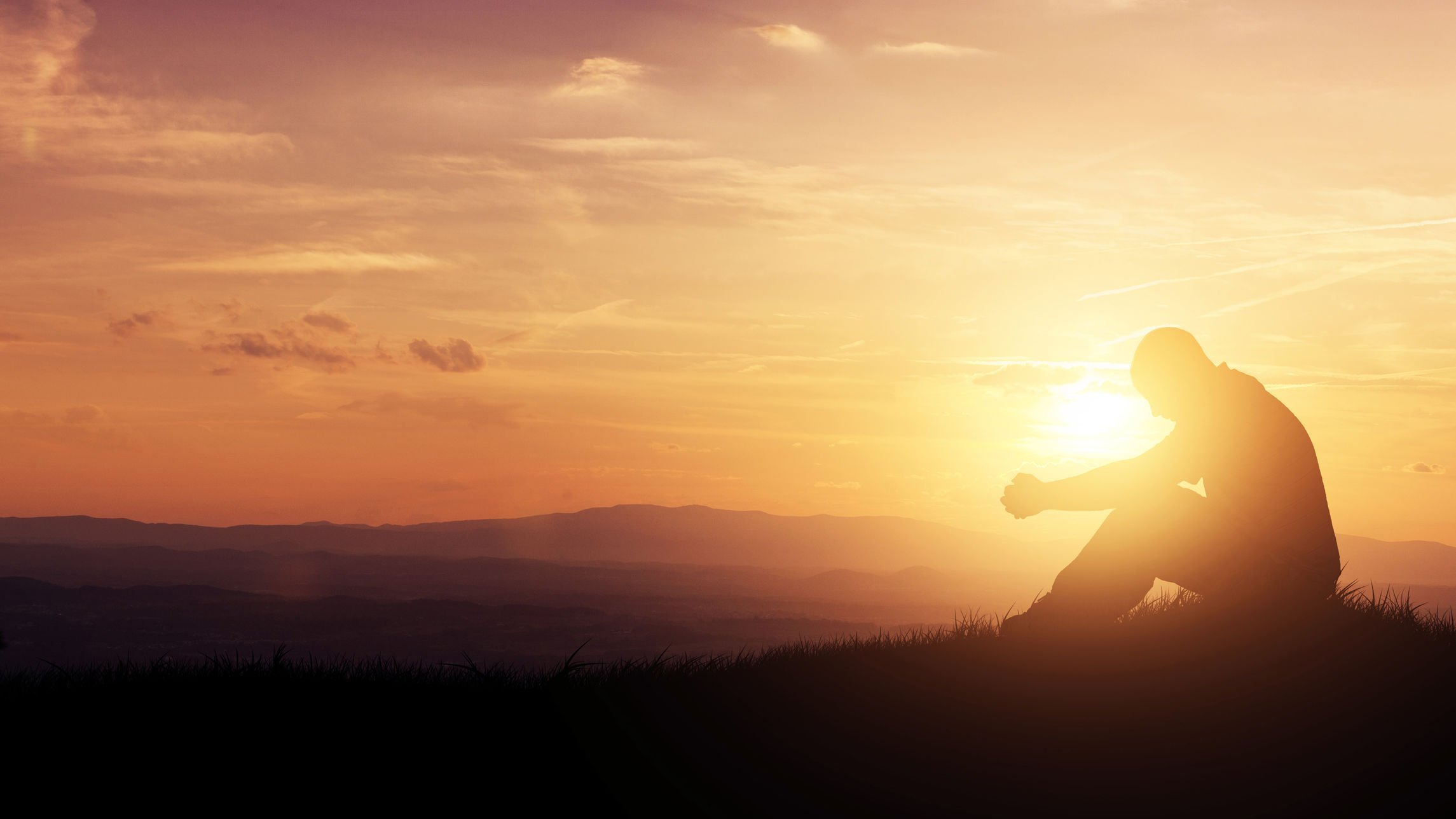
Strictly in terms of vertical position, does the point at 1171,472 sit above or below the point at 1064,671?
above

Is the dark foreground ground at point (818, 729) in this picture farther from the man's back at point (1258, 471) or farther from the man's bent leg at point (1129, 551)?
the man's back at point (1258, 471)

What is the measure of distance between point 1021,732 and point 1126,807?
1.04m

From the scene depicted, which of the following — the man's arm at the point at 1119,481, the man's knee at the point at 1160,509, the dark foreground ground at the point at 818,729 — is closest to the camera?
the dark foreground ground at the point at 818,729

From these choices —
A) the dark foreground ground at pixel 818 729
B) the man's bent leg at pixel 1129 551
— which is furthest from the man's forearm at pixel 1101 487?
the dark foreground ground at pixel 818 729

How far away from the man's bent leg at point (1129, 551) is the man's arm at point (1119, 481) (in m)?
0.12

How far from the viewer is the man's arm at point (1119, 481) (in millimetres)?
9141

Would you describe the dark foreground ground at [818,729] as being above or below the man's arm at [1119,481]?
below

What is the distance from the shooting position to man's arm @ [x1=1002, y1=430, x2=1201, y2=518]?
360 inches

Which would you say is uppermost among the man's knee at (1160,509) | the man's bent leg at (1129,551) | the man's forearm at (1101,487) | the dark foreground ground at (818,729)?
the man's forearm at (1101,487)

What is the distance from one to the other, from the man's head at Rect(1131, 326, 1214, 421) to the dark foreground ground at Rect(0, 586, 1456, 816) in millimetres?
1999

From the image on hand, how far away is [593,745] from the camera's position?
693 cm

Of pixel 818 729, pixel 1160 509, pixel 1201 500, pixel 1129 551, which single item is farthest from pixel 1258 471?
pixel 818 729

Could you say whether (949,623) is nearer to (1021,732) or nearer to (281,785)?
(1021,732)

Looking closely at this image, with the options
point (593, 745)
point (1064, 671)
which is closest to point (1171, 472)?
point (1064, 671)
